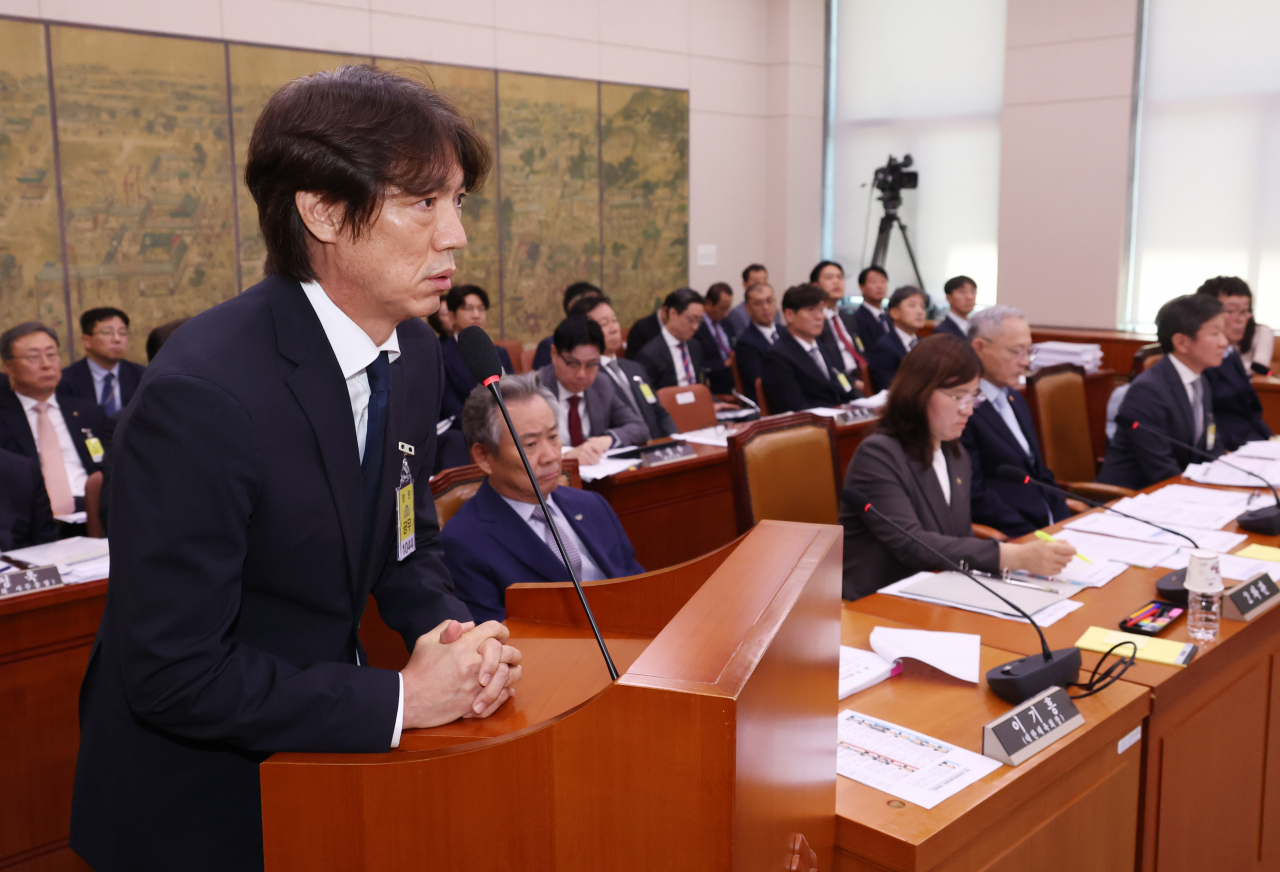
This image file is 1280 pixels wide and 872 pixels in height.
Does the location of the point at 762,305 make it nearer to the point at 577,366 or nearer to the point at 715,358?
the point at 715,358

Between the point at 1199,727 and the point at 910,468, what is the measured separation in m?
1.08

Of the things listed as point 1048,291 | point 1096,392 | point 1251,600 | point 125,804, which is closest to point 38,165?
point 125,804

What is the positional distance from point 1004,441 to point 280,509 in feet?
10.8

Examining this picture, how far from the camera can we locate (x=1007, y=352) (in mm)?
4027

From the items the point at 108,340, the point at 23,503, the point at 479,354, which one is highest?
the point at 479,354

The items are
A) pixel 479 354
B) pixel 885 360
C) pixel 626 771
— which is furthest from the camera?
pixel 885 360

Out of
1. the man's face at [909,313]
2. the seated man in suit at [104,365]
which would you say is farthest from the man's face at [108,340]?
the man's face at [909,313]

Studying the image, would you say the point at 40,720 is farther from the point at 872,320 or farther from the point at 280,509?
the point at 872,320

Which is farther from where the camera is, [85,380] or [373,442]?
[85,380]

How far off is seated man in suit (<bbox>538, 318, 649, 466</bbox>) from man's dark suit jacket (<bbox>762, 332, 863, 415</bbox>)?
1014mm

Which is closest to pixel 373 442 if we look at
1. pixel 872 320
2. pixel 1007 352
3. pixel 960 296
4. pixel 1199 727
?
pixel 1199 727

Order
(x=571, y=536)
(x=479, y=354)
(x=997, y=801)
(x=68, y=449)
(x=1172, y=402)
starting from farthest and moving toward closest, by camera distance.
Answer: (x=68, y=449)
(x=1172, y=402)
(x=571, y=536)
(x=997, y=801)
(x=479, y=354)

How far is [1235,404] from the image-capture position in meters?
4.88

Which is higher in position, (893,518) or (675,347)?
(675,347)
